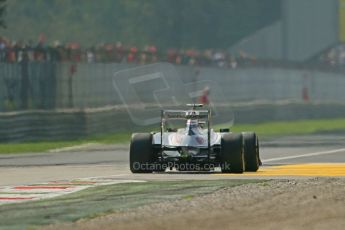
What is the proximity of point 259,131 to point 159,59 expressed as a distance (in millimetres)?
7985

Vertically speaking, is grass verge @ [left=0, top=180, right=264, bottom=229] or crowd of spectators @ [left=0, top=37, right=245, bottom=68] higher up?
crowd of spectators @ [left=0, top=37, right=245, bottom=68]

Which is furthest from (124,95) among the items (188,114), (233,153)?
(233,153)

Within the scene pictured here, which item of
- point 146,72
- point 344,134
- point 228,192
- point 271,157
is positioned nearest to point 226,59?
point 146,72

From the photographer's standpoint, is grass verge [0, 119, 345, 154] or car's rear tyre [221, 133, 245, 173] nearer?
car's rear tyre [221, 133, 245, 173]

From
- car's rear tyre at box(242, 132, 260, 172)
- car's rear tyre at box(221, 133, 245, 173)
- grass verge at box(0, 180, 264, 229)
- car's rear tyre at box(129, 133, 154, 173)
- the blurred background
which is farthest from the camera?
the blurred background

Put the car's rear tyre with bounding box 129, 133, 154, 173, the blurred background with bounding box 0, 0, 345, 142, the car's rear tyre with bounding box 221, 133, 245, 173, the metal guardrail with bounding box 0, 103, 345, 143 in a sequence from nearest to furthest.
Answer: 1. the car's rear tyre with bounding box 221, 133, 245, 173
2. the car's rear tyre with bounding box 129, 133, 154, 173
3. the metal guardrail with bounding box 0, 103, 345, 143
4. the blurred background with bounding box 0, 0, 345, 142

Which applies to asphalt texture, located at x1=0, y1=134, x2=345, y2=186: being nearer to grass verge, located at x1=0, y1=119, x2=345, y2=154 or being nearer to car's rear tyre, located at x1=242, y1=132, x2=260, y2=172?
car's rear tyre, located at x1=242, y1=132, x2=260, y2=172

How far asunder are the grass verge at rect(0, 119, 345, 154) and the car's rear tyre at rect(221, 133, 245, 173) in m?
11.2

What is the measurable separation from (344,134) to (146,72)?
7481 mm

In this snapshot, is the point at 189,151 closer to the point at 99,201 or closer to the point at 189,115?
the point at 189,115

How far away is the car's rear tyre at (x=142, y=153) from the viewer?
21141 millimetres

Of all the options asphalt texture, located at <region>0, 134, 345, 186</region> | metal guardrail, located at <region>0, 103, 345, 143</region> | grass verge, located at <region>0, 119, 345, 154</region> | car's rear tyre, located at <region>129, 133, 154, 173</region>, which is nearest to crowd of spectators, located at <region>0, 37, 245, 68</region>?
metal guardrail, located at <region>0, 103, 345, 143</region>

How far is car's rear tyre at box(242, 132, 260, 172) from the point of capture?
69.9 feet

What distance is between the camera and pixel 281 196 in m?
16.3
